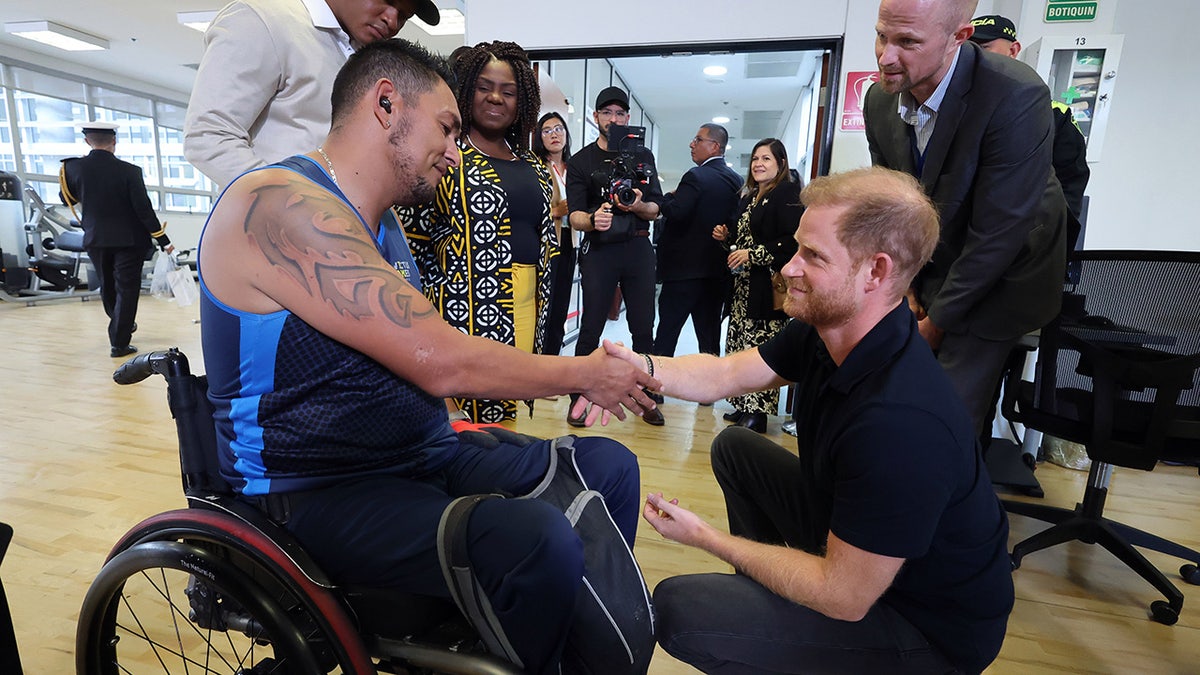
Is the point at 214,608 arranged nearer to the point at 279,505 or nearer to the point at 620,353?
the point at 279,505

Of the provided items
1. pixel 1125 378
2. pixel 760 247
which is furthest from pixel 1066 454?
pixel 760 247

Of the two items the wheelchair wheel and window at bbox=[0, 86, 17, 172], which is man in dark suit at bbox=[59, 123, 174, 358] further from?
window at bbox=[0, 86, 17, 172]

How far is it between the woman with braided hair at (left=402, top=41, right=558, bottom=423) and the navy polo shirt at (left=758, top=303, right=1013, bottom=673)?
0.99 meters

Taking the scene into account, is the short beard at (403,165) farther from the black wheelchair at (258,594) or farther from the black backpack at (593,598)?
the black backpack at (593,598)

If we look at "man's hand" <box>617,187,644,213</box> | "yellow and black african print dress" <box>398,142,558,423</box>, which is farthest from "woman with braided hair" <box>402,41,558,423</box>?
"man's hand" <box>617,187,644,213</box>

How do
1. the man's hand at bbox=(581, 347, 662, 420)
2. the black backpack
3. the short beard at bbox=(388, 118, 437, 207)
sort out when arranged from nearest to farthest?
the black backpack
the short beard at bbox=(388, 118, 437, 207)
the man's hand at bbox=(581, 347, 662, 420)

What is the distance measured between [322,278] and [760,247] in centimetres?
238

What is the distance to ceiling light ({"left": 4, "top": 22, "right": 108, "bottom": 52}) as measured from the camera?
6.34 meters

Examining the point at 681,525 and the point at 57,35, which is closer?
the point at 681,525

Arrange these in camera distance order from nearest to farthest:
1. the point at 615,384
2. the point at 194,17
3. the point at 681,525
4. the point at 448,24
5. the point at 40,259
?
1. the point at 681,525
2. the point at 615,384
3. the point at 194,17
4. the point at 448,24
5. the point at 40,259

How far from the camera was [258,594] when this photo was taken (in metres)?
0.81

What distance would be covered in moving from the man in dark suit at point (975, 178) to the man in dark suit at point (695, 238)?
150 centimetres

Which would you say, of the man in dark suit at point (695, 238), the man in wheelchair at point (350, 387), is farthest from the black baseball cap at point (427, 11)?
the man in dark suit at point (695, 238)

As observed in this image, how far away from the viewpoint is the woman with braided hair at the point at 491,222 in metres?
1.69
